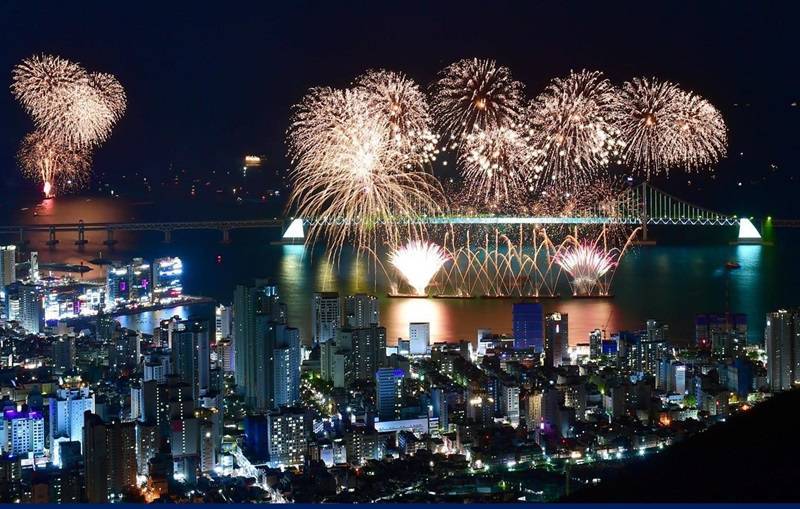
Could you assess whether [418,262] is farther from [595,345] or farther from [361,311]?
[595,345]

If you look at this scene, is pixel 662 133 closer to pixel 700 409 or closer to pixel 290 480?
pixel 700 409

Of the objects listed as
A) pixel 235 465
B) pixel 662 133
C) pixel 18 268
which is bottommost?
pixel 235 465

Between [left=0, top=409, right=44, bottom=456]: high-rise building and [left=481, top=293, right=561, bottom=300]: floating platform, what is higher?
[left=481, top=293, right=561, bottom=300]: floating platform

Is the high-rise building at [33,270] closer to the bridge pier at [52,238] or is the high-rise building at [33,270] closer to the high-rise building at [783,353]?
the bridge pier at [52,238]

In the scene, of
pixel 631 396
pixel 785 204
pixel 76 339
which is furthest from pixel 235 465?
pixel 785 204

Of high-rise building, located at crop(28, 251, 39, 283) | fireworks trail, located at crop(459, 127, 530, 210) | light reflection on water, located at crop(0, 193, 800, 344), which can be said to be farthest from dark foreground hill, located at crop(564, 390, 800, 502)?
high-rise building, located at crop(28, 251, 39, 283)

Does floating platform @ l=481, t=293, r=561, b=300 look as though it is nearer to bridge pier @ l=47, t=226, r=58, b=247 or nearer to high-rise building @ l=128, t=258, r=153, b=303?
high-rise building @ l=128, t=258, r=153, b=303
